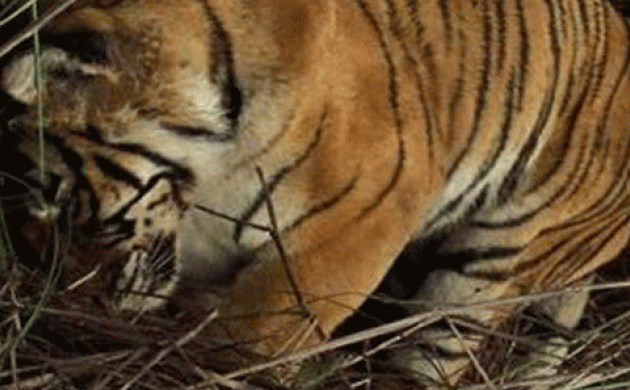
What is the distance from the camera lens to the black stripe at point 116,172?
1.53 metres

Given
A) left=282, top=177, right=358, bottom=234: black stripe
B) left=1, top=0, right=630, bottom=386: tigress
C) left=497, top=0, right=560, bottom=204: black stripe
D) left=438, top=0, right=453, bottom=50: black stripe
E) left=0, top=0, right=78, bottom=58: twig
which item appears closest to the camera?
left=0, top=0, right=78, bottom=58: twig

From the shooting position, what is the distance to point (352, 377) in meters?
1.75

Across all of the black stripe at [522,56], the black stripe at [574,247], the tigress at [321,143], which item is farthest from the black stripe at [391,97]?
the black stripe at [574,247]

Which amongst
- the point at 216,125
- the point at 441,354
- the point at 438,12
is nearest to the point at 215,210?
the point at 216,125

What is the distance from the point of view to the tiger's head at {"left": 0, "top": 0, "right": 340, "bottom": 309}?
1462mm

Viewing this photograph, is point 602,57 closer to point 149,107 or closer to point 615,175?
point 615,175

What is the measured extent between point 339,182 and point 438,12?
0.28 m

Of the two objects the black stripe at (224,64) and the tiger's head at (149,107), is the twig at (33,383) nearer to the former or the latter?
the tiger's head at (149,107)

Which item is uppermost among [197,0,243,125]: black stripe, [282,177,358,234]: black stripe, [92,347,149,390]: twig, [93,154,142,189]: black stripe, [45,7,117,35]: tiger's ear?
[45,7,117,35]: tiger's ear

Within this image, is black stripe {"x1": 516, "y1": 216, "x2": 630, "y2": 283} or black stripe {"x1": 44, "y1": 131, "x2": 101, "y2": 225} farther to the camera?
black stripe {"x1": 516, "y1": 216, "x2": 630, "y2": 283}

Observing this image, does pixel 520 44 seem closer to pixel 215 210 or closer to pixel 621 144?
pixel 621 144

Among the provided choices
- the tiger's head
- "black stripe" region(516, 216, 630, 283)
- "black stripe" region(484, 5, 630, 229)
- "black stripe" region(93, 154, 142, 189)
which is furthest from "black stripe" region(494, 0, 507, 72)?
"black stripe" region(93, 154, 142, 189)

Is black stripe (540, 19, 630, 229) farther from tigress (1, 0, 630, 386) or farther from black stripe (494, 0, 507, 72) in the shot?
Answer: black stripe (494, 0, 507, 72)

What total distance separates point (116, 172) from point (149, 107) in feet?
0.25
